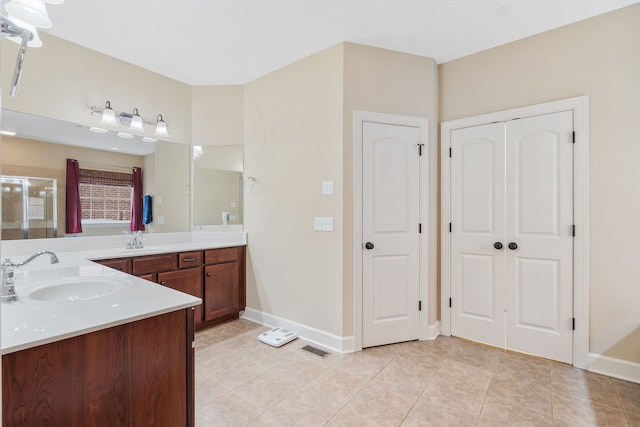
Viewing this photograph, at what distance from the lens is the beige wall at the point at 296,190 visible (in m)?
2.81

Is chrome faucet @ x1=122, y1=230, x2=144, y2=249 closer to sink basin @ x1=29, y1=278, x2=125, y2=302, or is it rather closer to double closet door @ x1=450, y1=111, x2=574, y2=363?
sink basin @ x1=29, y1=278, x2=125, y2=302

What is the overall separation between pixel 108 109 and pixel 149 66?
0.62 metres

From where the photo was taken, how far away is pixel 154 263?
2812 mm

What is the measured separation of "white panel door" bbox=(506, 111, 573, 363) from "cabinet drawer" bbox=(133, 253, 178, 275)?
9.67 ft

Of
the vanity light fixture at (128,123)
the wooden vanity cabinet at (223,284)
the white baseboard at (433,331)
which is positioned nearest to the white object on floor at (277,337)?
the wooden vanity cabinet at (223,284)

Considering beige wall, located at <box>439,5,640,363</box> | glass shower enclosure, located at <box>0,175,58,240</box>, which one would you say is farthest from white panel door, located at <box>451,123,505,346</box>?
glass shower enclosure, located at <box>0,175,58,240</box>

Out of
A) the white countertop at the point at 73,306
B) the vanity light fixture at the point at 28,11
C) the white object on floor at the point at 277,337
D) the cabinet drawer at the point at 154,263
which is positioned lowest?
the white object on floor at the point at 277,337

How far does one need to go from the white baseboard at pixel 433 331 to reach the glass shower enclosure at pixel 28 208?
3.31 metres

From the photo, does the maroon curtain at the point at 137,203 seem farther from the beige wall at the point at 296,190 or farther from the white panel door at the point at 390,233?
the white panel door at the point at 390,233

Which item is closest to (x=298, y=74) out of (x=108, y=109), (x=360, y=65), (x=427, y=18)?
(x=360, y=65)

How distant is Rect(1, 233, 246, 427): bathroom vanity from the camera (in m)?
1.02

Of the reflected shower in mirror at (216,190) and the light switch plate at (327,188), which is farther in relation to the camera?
the reflected shower in mirror at (216,190)

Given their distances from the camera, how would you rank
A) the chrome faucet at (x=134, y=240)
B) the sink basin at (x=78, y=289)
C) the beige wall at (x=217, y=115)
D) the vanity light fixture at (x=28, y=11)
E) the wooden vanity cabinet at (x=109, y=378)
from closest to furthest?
the wooden vanity cabinet at (x=109, y=378), the vanity light fixture at (x=28, y=11), the sink basin at (x=78, y=289), the chrome faucet at (x=134, y=240), the beige wall at (x=217, y=115)

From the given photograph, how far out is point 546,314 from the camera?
2609mm
